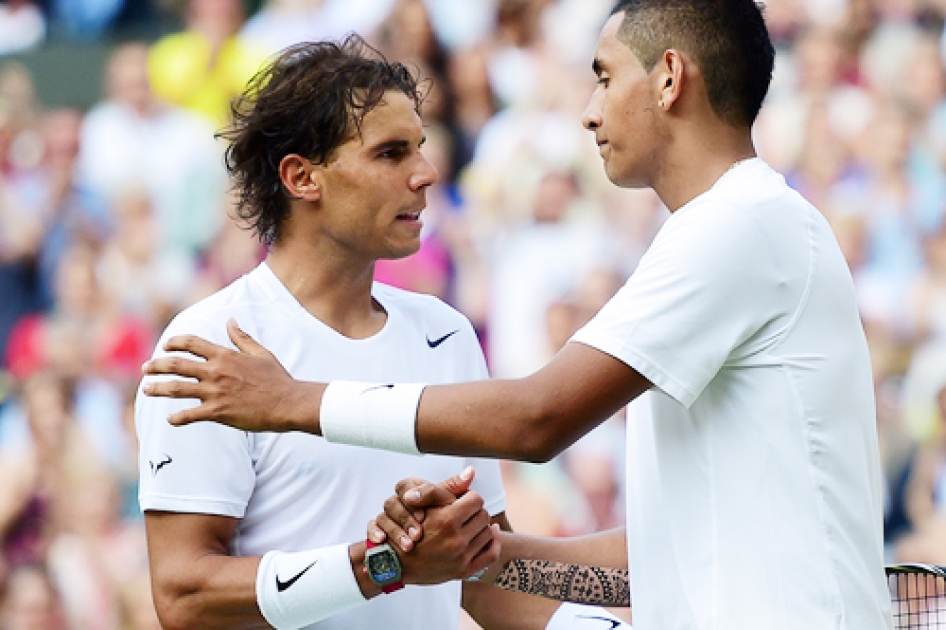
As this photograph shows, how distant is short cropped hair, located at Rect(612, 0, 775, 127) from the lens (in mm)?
2783

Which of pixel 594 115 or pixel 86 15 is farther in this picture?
pixel 86 15

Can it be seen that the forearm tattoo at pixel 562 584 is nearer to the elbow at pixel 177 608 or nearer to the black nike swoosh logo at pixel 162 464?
the elbow at pixel 177 608

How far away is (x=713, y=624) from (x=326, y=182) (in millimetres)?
1507

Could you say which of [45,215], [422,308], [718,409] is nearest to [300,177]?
[422,308]

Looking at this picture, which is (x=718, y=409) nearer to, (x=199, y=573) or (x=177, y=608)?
(x=199, y=573)

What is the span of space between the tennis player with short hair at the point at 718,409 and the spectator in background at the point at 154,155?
6172 millimetres

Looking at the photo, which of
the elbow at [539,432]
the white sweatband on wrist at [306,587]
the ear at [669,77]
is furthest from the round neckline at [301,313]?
the ear at [669,77]

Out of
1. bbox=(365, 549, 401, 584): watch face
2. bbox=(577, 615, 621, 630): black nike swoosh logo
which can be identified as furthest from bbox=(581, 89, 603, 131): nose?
bbox=(577, 615, 621, 630): black nike swoosh logo

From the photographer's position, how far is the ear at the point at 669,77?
2.76 m

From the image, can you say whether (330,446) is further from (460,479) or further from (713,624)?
(713,624)

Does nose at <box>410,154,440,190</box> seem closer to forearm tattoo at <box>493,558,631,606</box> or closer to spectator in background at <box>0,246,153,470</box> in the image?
forearm tattoo at <box>493,558,631,606</box>

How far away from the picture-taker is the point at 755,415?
255cm

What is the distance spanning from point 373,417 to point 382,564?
0.43 m

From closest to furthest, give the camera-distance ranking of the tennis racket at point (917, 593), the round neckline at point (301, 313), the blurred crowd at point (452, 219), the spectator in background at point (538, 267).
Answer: the tennis racket at point (917, 593) < the round neckline at point (301, 313) < the blurred crowd at point (452, 219) < the spectator in background at point (538, 267)
